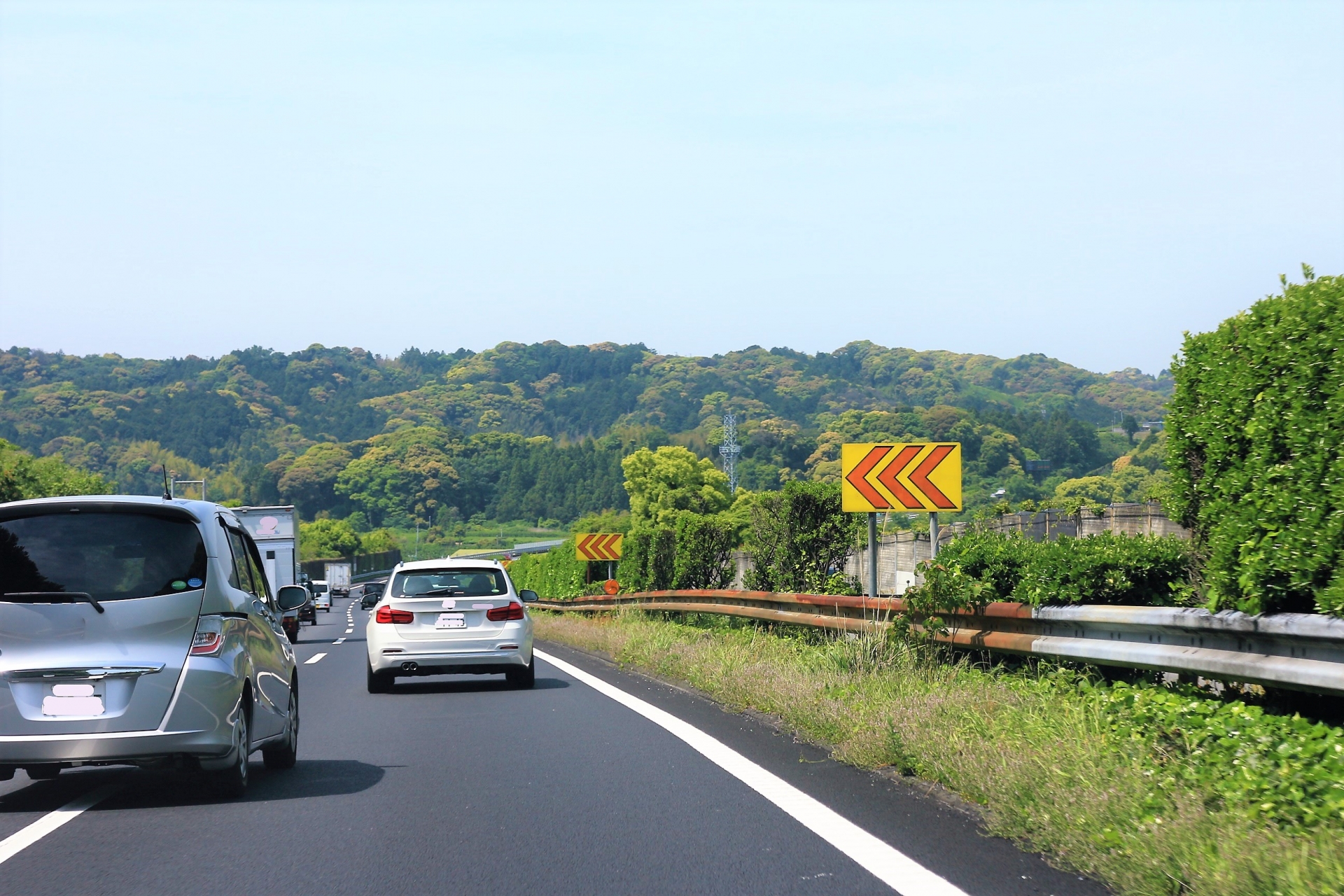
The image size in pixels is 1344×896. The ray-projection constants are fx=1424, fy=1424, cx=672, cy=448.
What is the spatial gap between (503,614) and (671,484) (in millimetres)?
123368

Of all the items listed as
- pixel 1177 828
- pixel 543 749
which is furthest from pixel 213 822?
pixel 1177 828

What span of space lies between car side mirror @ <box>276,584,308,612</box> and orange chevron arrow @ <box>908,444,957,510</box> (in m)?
6.01

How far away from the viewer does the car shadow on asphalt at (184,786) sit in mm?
8258

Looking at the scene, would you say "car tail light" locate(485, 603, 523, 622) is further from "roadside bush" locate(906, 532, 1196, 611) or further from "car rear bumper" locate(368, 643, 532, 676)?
"roadside bush" locate(906, 532, 1196, 611)

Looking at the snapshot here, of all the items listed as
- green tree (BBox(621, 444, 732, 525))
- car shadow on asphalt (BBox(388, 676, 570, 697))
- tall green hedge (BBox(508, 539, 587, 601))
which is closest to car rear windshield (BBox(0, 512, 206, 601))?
car shadow on asphalt (BBox(388, 676, 570, 697))

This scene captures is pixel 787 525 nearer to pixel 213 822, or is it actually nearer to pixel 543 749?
pixel 543 749

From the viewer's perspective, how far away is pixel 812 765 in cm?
879

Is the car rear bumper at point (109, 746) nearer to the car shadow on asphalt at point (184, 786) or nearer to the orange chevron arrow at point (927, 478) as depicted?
the car shadow on asphalt at point (184, 786)

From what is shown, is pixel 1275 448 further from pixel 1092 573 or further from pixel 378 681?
pixel 378 681

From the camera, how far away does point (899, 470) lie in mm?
13555

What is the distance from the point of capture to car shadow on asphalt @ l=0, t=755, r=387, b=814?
27.1ft

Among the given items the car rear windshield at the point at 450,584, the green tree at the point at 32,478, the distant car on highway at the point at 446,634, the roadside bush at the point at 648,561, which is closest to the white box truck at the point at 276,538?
the roadside bush at the point at 648,561

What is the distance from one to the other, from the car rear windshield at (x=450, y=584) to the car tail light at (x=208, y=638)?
332 inches

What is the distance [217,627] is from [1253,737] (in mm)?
5413
